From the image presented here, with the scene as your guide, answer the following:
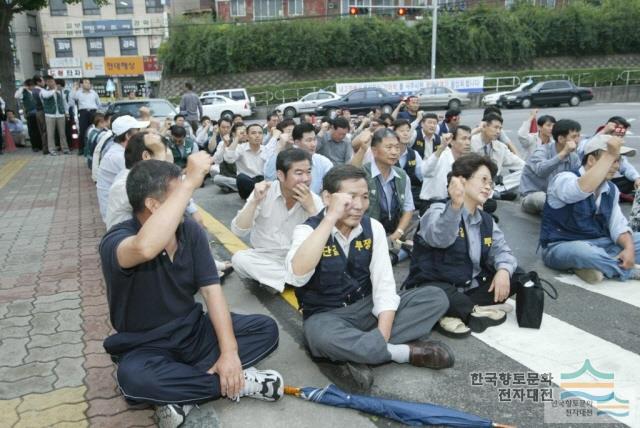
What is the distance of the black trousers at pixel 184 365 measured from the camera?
2.43 m

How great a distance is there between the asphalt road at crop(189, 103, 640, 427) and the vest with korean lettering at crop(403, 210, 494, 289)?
0.40 meters

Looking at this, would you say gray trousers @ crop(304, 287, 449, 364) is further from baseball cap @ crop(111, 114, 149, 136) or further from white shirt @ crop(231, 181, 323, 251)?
baseball cap @ crop(111, 114, 149, 136)

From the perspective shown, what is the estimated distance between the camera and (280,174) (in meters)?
4.00

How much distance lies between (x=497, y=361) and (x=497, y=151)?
4.80m

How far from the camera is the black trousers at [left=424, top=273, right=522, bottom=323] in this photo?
3.38m

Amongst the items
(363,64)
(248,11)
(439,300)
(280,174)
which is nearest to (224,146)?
(280,174)

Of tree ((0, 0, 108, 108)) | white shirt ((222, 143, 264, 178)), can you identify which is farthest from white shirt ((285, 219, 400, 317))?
tree ((0, 0, 108, 108))

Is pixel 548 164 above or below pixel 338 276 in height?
above

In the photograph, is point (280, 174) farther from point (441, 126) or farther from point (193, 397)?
point (441, 126)

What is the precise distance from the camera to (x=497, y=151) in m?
7.30

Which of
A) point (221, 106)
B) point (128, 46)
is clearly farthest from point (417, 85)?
point (128, 46)

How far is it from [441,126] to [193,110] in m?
8.28

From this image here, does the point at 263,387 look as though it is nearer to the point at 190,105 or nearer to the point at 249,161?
the point at 249,161

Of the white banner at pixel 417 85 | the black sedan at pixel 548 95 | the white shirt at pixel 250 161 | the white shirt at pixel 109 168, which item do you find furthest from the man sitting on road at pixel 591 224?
the white banner at pixel 417 85
